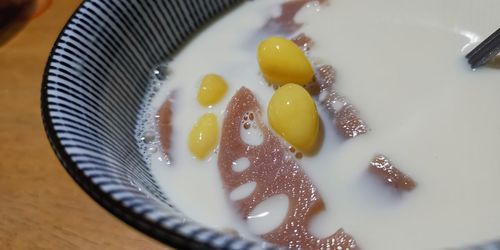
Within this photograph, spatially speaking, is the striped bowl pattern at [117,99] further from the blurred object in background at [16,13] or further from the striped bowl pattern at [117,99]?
the blurred object in background at [16,13]

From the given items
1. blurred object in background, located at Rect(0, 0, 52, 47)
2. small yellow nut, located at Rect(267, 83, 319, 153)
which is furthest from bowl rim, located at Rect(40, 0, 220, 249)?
blurred object in background, located at Rect(0, 0, 52, 47)

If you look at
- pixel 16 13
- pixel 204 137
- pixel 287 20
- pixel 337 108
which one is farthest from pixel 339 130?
pixel 16 13

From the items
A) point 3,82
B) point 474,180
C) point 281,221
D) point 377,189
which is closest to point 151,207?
point 281,221

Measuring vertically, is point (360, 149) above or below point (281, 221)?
above

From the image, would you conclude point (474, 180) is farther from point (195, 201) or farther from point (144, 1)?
point (144, 1)

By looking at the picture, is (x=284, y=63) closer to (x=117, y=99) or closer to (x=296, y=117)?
(x=296, y=117)

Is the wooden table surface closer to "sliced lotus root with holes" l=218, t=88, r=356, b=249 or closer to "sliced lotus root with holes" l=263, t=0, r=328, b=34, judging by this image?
"sliced lotus root with holes" l=218, t=88, r=356, b=249
